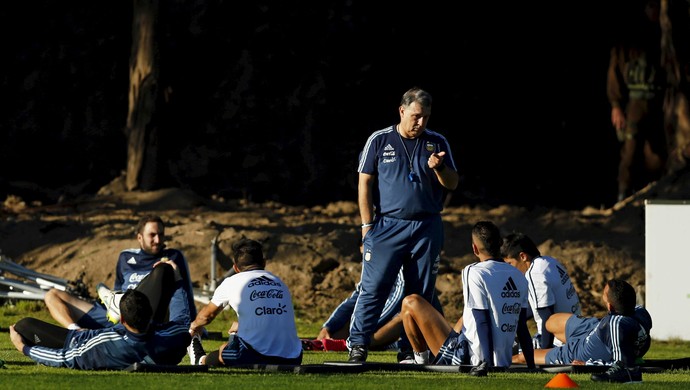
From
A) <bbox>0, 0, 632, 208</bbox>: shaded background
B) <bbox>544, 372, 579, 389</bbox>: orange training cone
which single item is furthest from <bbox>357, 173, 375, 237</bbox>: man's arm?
<bbox>0, 0, 632, 208</bbox>: shaded background

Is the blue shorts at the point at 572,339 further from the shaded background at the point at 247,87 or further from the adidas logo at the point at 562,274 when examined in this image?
the shaded background at the point at 247,87

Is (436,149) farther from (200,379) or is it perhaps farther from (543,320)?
(200,379)

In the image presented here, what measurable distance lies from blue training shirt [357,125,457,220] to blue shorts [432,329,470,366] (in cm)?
122

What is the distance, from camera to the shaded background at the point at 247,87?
2658 cm

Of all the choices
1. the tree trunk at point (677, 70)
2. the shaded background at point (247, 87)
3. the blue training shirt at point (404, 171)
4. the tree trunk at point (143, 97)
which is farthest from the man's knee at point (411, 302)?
the shaded background at point (247, 87)

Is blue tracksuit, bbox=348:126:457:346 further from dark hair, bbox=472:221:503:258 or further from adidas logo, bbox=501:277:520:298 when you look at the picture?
adidas logo, bbox=501:277:520:298

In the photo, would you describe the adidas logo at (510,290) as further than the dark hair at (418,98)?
No

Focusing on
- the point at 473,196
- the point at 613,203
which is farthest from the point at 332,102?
the point at 613,203

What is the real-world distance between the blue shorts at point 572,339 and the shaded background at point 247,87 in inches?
504

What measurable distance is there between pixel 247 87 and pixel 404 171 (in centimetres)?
1341

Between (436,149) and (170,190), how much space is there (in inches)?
464

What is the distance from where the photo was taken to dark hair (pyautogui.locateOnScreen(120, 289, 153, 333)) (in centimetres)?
1217

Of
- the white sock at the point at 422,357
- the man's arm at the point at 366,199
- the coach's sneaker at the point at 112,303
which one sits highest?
the man's arm at the point at 366,199

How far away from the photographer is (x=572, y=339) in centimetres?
1384
